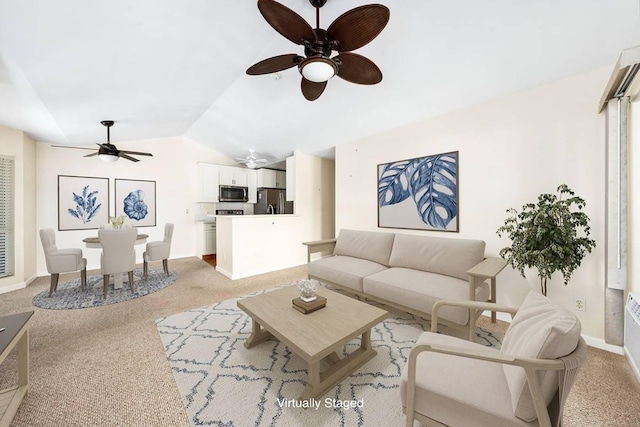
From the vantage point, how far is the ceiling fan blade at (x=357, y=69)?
62.9 inches

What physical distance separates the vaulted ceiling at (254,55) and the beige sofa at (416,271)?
167 centimetres

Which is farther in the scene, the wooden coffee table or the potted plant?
the potted plant

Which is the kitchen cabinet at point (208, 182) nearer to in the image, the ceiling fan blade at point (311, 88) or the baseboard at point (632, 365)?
the ceiling fan blade at point (311, 88)

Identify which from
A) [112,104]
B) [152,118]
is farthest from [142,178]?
[112,104]

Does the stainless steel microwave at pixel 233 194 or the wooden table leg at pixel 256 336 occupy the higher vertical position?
the stainless steel microwave at pixel 233 194

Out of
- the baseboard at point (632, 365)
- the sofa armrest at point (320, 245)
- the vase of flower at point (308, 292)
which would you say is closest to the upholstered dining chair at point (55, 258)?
the sofa armrest at point (320, 245)

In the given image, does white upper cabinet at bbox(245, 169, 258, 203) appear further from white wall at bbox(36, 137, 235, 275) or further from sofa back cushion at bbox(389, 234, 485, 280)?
sofa back cushion at bbox(389, 234, 485, 280)

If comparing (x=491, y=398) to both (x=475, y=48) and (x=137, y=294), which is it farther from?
(x=137, y=294)

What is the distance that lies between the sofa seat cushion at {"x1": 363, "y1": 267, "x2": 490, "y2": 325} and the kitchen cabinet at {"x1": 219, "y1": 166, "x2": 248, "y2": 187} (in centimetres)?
451

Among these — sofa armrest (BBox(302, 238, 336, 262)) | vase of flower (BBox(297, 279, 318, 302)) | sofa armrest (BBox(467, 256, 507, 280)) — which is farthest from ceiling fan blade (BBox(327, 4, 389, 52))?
sofa armrest (BBox(302, 238, 336, 262))

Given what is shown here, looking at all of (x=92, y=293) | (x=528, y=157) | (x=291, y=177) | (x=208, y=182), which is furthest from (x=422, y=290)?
(x=208, y=182)

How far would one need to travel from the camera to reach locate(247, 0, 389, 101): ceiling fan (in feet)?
4.15

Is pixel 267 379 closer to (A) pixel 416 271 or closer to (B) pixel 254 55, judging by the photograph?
(A) pixel 416 271

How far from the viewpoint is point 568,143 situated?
2.15 metres
